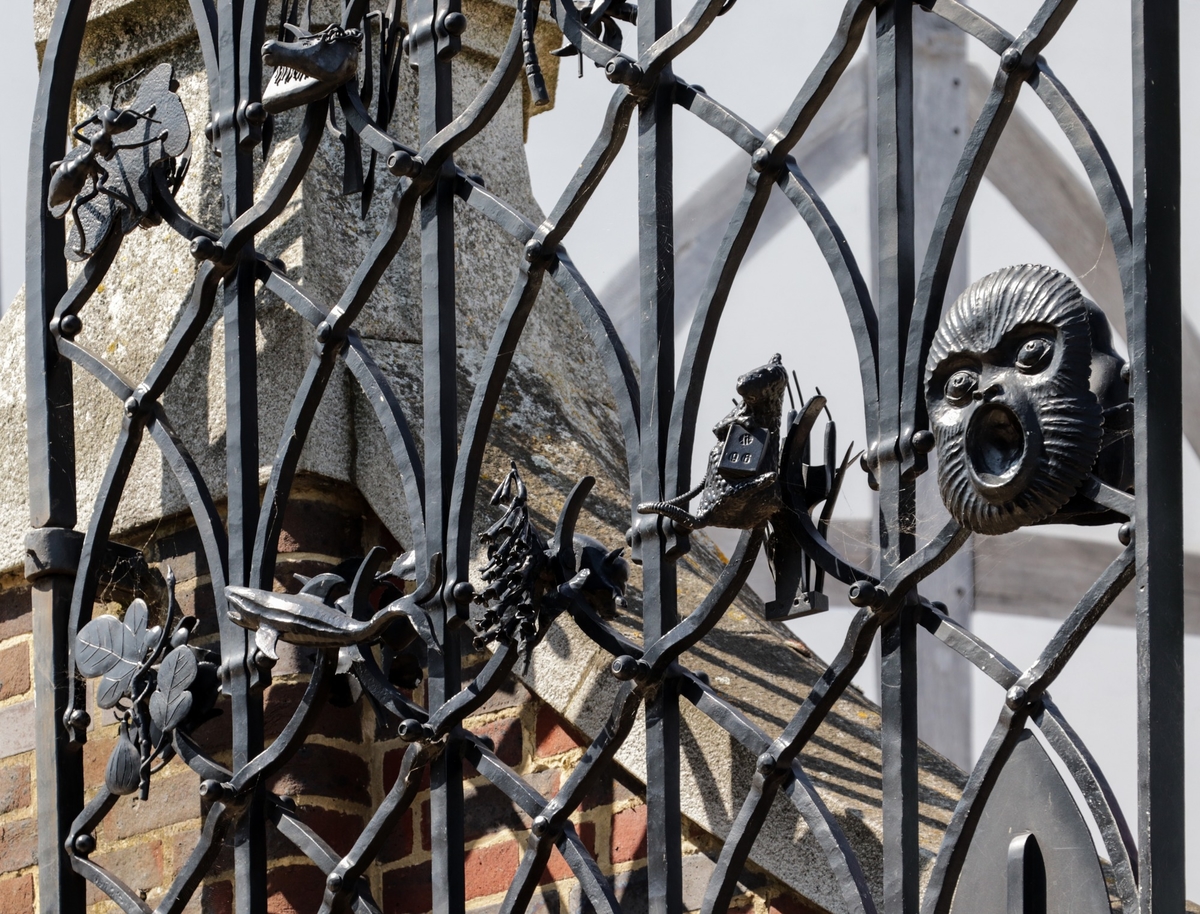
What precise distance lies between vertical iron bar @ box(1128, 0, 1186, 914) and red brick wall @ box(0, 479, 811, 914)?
0.82 metres

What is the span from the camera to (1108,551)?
26.1ft

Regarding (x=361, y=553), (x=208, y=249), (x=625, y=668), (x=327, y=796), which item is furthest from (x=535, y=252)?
(x=327, y=796)

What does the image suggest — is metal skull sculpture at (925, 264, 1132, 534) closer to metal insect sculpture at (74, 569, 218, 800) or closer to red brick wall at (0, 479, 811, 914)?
red brick wall at (0, 479, 811, 914)

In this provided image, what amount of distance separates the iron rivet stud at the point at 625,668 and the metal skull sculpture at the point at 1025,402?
416mm

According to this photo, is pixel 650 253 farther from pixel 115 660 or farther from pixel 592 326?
pixel 115 660

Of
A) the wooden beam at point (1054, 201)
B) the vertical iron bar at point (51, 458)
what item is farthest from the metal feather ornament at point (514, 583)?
the wooden beam at point (1054, 201)

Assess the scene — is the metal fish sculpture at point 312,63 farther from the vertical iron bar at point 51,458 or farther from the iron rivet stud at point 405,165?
the vertical iron bar at point 51,458

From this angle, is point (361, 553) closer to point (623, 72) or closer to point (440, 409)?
point (440, 409)

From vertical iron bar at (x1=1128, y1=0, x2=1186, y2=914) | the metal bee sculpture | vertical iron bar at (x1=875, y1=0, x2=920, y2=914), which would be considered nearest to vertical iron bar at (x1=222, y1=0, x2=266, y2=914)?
the metal bee sculpture

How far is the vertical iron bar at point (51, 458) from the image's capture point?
8.89ft

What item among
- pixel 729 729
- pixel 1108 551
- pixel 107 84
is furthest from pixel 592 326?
pixel 1108 551

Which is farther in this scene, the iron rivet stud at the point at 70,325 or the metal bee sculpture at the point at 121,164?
the iron rivet stud at the point at 70,325

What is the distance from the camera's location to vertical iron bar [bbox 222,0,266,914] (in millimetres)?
2453

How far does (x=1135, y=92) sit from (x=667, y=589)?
2.32ft
